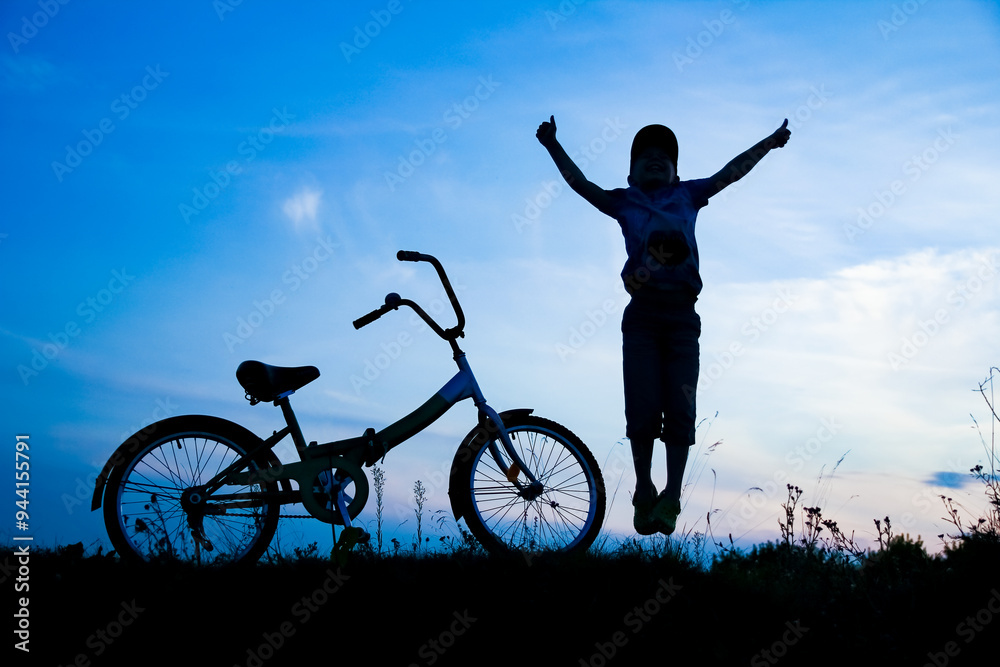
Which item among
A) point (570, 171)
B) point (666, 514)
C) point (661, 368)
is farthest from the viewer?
point (570, 171)

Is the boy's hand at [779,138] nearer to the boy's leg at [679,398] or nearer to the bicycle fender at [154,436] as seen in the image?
the boy's leg at [679,398]

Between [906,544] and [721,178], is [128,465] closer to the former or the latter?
[721,178]

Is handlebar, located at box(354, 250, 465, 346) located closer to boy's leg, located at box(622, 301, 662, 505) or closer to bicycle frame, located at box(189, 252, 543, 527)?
bicycle frame, located at box(189, 252, 543, 527)

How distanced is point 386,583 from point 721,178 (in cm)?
415

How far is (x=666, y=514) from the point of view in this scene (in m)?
6.04

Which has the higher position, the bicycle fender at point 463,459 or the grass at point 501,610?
the bicycle fender at point 463,459

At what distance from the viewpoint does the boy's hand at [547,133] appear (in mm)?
6530

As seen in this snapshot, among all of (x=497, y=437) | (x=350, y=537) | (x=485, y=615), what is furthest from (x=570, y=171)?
(x=485, y=615)

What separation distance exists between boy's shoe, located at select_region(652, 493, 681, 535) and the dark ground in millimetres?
665

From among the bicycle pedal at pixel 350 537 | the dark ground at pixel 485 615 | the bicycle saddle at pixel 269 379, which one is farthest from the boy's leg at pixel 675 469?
the bicycle saddle at pixel 269 379

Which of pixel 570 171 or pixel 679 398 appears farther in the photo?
pixel 570 171

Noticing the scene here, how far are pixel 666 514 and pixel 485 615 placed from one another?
2170 mm

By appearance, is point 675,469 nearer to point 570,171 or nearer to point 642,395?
point 642,395

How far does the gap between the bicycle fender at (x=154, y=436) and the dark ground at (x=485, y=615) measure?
1.69 feet
